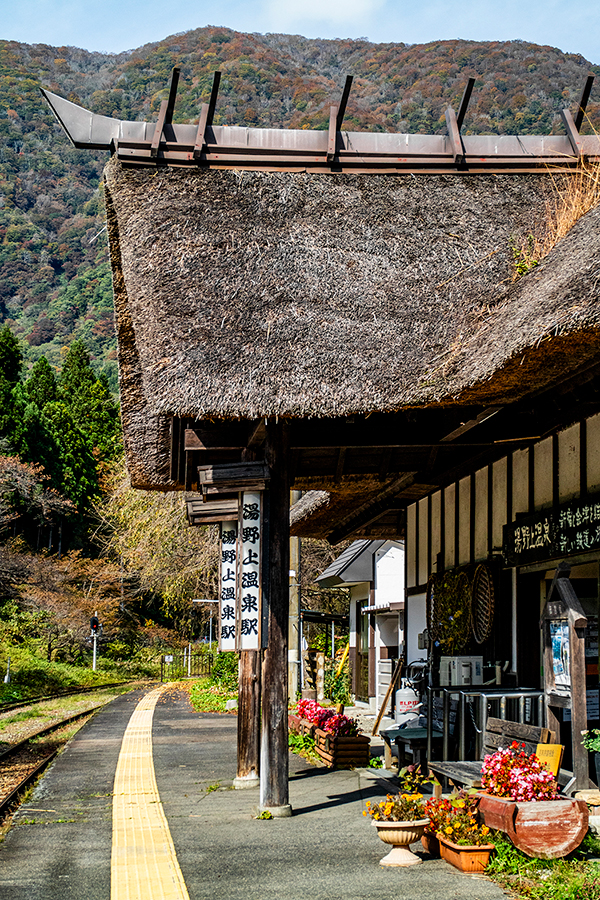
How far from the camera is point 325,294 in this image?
8102 mm

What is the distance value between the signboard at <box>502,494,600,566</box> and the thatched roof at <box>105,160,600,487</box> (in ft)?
5.22

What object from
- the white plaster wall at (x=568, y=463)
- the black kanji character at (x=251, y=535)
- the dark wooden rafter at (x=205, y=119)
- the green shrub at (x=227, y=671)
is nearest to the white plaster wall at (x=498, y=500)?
the white plaster wall at (x=568, y=463)

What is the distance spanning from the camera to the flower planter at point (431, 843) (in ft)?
20.4

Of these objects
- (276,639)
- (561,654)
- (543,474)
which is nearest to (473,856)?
(561,654)

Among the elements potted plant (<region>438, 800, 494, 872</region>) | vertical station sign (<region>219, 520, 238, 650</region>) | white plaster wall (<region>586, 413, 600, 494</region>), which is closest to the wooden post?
vertical station sign (<region>219, 520, 238, 650</region>)

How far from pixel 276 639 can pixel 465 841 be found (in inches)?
97.4

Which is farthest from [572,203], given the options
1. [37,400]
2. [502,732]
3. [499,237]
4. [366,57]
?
[366,57]

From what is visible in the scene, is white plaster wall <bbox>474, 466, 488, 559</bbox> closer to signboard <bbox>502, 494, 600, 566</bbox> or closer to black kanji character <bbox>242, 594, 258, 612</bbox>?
signboard <bbox>502, 494, 600, 566</bbox>

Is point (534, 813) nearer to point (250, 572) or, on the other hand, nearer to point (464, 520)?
point (250, 572)

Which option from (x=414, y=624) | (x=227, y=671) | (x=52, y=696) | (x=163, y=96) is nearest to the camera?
(x=414, y=624)

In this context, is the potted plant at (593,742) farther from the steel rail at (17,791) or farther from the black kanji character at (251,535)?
the steel rail at (17,791)

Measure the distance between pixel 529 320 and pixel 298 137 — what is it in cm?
580

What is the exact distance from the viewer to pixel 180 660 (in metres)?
42.6

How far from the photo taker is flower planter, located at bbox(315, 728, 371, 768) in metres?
10.7
